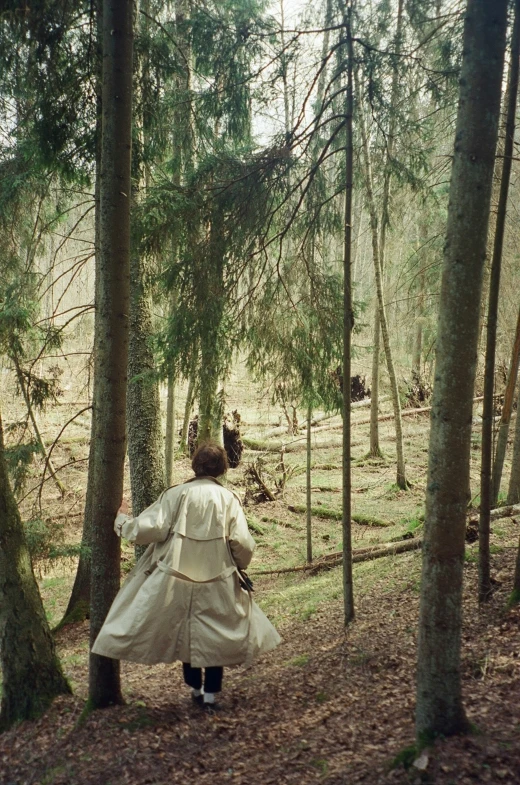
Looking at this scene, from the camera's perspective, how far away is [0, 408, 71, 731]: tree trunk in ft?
13.8

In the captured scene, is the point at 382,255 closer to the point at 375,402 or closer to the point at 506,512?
the point at 375,402

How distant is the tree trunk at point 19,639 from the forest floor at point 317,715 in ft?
0.43

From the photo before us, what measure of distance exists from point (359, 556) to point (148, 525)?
5184 millimetres

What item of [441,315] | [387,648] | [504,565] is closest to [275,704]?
[387,648]

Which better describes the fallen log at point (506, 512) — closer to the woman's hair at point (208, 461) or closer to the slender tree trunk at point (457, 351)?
the woman's hair at point (208, 461)

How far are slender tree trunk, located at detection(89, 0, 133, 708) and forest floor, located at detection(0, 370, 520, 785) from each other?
44cm

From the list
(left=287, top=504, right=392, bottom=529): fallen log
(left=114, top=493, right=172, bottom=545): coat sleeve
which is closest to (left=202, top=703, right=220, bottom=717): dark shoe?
(left=114, top=493, right=172, bottom=545): coat sleeve

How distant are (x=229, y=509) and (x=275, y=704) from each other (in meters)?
1.44

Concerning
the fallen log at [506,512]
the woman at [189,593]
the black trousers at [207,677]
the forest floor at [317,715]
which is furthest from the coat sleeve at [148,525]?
the fallen log at [506,512]

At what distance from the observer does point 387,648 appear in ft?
15.5

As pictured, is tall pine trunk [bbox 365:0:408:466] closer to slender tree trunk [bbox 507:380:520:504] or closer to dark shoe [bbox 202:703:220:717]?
slender tree trunk [bbox 507:380:520:504]

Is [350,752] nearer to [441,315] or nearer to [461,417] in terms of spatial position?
[461,417]

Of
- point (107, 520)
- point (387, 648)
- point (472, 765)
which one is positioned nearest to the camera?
point (472, 765)

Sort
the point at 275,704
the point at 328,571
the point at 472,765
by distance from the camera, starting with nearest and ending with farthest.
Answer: the point at 472,765
the point at 275,704
the point at 328,571
